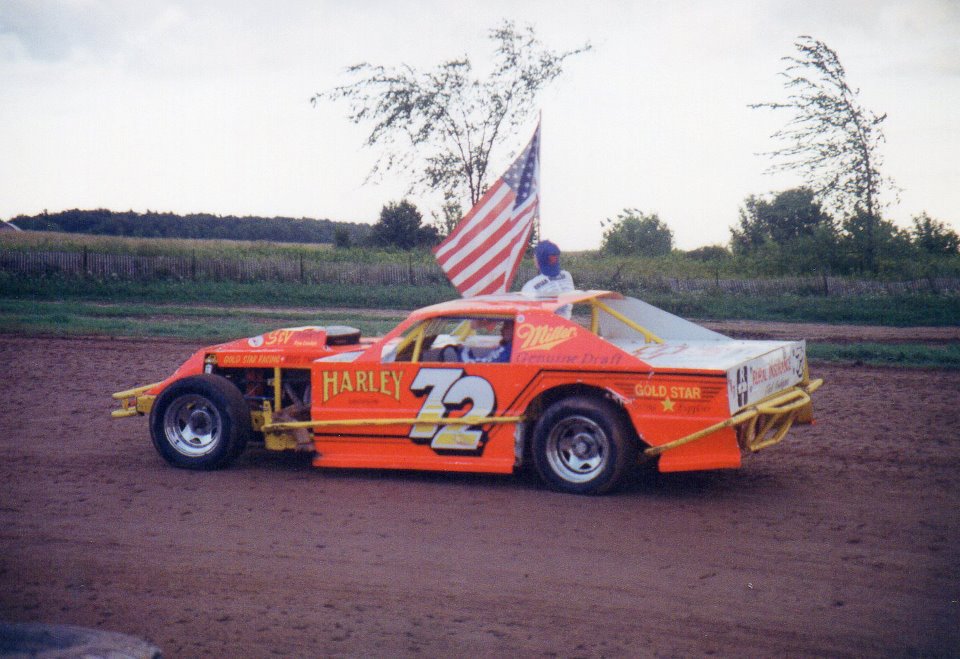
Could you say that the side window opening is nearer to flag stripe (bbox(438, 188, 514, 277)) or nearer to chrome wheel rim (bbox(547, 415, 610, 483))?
chrome wheel rim (bbox(547, 415, 610, 483))

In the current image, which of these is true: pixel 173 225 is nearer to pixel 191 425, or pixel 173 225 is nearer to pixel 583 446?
pixel 191 425

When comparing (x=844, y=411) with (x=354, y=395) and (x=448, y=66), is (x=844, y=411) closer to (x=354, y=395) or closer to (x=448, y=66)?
(x=354, y=395)

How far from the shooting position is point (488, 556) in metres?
5.31

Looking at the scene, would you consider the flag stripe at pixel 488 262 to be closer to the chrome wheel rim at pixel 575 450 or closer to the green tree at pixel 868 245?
the chrome wheel rim at pixel 575 450

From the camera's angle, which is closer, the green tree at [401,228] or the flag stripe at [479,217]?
the flag stripe at [479,217]

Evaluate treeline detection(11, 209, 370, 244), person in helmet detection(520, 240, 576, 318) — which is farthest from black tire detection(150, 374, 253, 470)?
treeline detection(11, 209, 370, 244)

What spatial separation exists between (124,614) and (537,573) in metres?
2.02

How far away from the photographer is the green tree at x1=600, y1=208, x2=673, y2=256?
133 feet

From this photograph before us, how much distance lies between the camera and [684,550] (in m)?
5.37

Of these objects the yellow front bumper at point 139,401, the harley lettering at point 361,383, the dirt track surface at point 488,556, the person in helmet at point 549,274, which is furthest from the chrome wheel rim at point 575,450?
the yellow front bumper at point 139,401

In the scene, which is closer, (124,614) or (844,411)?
(124,614)

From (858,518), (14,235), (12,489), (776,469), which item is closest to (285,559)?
(12,489)

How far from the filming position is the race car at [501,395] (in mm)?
6312

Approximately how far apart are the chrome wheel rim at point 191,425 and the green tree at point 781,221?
26380 mm
